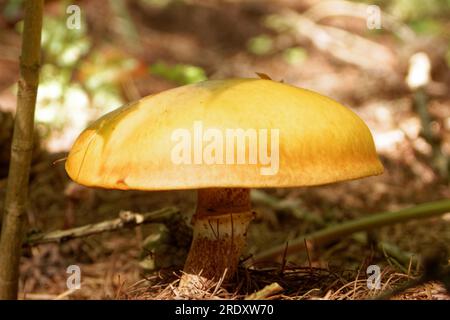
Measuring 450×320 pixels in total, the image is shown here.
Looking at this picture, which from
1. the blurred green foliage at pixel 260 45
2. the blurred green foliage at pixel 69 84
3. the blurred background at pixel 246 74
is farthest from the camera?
the blurred green foliage at pixel 260 45

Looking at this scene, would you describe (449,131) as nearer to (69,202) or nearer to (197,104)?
(69,202)

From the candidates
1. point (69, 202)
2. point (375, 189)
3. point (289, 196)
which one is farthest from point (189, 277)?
point (375, 189)

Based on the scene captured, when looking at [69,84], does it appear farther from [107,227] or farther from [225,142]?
[225,142]

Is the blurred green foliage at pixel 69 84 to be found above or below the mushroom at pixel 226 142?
above

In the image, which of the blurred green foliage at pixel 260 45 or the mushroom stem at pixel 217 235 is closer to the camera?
the mushroom stem at pixel 217 235

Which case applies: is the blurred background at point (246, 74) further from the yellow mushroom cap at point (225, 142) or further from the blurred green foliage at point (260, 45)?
the yellow mushroom cap at point (225, 142)

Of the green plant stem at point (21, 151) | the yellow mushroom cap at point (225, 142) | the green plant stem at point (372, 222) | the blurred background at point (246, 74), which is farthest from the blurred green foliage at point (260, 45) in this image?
the yellow mushroom cap at point (225, 142)
